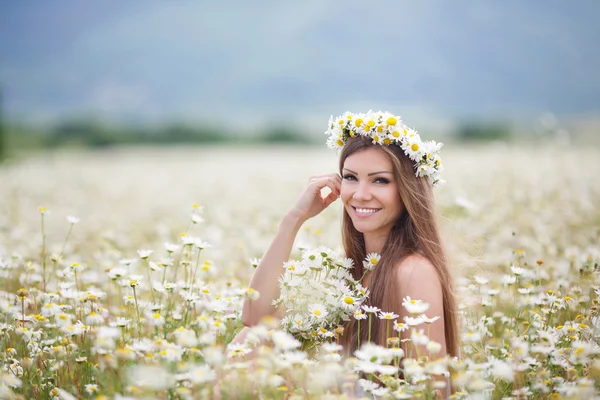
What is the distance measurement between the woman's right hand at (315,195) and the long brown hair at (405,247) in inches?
8.4

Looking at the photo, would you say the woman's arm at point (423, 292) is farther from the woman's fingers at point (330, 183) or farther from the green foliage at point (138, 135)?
the green foliage at point (138, 135)

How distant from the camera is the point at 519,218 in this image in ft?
25.4

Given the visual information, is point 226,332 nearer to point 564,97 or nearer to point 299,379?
point 299,379

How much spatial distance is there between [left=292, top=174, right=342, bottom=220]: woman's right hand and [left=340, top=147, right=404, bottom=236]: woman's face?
286mm

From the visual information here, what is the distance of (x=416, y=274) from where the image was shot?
133 inches

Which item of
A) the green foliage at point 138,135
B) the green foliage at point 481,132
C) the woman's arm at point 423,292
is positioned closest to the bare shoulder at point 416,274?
the woman's arm at point 423,292

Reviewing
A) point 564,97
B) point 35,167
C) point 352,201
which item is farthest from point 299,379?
point 564,97

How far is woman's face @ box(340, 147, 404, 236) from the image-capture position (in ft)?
12.3

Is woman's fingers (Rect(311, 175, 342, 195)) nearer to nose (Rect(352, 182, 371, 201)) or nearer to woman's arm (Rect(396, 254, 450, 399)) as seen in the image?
nose (Rect(352, 182, 371, 201))

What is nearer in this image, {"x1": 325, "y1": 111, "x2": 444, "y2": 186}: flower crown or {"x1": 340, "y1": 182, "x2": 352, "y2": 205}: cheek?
{"x1": 325, "y1": 111, "x2": 444, "y2": 186}: flower crown

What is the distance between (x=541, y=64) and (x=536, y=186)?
191256 millimetres

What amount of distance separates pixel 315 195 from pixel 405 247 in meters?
0.78

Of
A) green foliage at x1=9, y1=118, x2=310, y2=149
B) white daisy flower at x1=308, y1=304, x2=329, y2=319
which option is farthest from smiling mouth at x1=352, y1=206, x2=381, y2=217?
green foliage at x1=9, y1=118, x2=310, y2=149

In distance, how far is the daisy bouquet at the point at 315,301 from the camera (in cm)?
329
